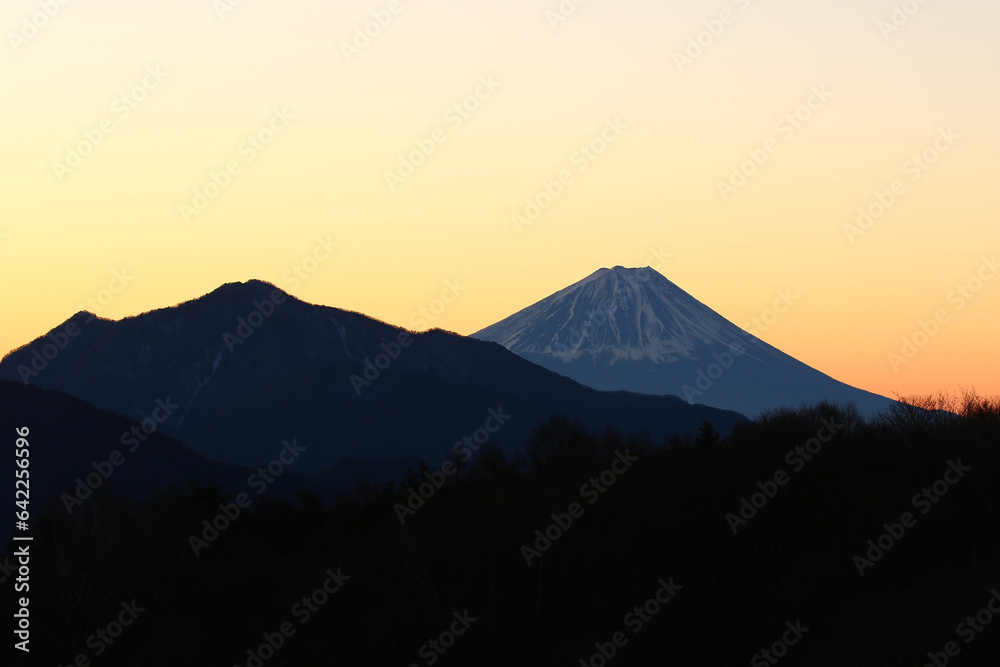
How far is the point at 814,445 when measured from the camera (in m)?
67.0

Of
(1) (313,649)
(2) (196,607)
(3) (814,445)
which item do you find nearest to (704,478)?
(3) (814,445)

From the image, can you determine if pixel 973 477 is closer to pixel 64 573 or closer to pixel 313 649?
pixel 313 649

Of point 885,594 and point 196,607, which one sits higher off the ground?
point 885,594

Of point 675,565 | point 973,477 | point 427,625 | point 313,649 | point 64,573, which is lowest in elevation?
point 64,573

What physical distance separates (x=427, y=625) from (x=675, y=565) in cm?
1412

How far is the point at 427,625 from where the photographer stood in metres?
55.7

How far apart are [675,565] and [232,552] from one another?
3736cm

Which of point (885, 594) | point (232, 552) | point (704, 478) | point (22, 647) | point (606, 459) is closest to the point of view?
point (885, 594)

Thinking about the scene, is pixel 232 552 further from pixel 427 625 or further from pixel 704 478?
pixel 704 478

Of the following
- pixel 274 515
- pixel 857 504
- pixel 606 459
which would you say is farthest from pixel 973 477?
pixel 274 515

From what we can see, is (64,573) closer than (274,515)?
Yes

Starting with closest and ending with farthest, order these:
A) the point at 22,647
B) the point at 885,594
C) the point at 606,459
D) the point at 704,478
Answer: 1. the point at 885,594
2. the point at 22,647
3. the point at 704,478
4. the point at 606,459

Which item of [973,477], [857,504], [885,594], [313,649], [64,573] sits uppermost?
[973,477]

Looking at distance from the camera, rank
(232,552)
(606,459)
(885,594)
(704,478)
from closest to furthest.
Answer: (885,594), (704,478), (232,552), (606,459)
